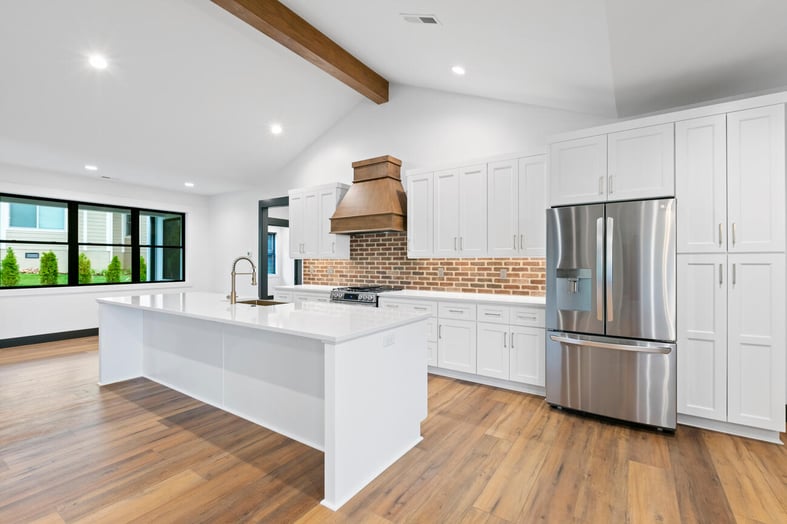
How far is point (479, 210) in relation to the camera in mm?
4133

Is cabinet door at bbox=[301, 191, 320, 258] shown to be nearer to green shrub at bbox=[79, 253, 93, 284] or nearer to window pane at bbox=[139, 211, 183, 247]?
window pane at bbox=[139, 211, 183, 247]

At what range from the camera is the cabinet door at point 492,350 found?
3.70m

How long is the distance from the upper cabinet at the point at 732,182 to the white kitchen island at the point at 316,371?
2.15 m

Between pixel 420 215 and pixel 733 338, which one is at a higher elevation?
pixel 420 215

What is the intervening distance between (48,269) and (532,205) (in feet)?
23.3

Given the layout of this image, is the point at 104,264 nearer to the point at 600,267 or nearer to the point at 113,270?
the point at 113,270

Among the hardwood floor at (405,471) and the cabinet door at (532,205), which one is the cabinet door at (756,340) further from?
the cabinet door at (532,205)

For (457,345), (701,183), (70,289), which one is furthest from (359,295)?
(70,289)

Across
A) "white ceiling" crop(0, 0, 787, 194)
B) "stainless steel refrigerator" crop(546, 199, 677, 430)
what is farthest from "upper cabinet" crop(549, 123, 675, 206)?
"white ceiling" crop(0, 0, 787, 194)

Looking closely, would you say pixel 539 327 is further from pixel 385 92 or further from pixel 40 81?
pixel 40 81

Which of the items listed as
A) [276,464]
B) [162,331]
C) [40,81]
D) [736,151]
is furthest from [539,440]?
[40,81]

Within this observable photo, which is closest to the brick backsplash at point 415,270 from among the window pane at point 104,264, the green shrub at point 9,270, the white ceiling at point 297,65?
the white ceiling at point 297,65

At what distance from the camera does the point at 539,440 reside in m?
2.72

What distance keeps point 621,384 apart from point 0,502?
393cm
